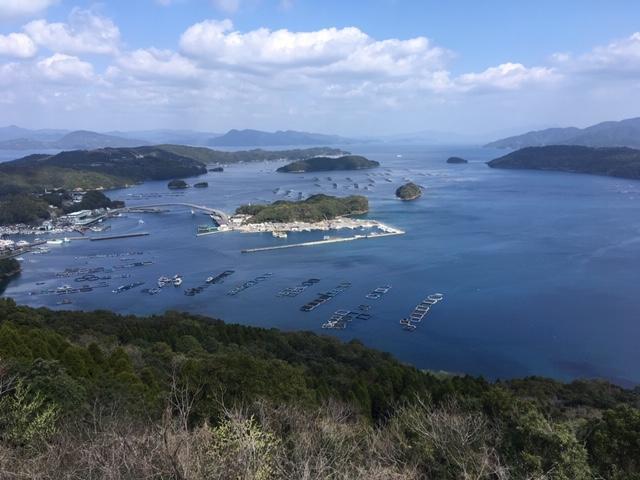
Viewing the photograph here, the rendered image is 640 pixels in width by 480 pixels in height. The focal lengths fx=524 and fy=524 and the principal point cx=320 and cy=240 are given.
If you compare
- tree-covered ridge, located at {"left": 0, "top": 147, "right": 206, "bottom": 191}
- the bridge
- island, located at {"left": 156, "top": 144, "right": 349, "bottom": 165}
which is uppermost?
island, located at {"left": 156, "top": 144, "right": 349, "bottom": 165}

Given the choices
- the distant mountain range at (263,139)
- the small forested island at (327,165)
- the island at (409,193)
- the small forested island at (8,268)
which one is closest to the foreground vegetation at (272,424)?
the small forested island at (8,268)

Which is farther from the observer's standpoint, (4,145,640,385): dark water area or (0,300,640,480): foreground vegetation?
(4,145,640,385): dark water area

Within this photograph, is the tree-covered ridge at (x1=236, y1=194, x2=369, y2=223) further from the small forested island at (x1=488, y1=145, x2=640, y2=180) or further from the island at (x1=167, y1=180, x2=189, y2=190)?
the small forested island at (x1=488, y1=145, x2=640, y2=180)

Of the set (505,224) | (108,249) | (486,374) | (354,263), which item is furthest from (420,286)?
(108,249)

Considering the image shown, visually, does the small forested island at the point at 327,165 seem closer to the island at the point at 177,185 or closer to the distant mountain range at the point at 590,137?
the island at the point at 177,185

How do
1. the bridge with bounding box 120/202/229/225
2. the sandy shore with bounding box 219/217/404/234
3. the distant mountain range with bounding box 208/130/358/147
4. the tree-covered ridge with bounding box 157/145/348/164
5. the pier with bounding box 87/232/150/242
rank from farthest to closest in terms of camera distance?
the distant mountain range with bounding box 208/130/358/147, the tree-covered ridge with bounding box 157/145/348/164, the bridge with bounding box 120/202/229/225, the sandy shore with bounding box 219/217/404/234, the pier with bounding box 87/232/150/242

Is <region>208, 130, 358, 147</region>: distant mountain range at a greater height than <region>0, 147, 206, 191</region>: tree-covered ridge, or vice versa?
<region>208, 130, 358, 147</region>: distant mountain range

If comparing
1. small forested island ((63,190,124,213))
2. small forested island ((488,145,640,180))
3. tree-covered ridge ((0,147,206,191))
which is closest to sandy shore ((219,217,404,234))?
small forested island ((63,190,124,213))

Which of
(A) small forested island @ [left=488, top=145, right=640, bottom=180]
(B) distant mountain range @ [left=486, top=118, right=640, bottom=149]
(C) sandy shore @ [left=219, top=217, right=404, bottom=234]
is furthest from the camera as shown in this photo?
(B) distant mountain range @ [left=486, top=118, right=640, bottom=149]
